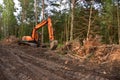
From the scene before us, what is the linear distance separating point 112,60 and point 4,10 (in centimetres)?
5446

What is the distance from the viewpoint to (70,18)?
38.6 metres

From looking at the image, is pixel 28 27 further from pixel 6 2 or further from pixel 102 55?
pixel 102 55

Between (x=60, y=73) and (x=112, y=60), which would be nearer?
(x=60, y=73)

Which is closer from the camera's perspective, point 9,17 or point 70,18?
point 70,18

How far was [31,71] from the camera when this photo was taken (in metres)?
9.70

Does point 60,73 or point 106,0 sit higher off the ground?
point 106,0

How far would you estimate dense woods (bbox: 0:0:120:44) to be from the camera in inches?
1111

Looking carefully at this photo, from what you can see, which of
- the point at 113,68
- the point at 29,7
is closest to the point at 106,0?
the point at 29,7

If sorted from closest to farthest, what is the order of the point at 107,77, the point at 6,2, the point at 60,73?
1. the point at 107,77
2. the point at 60,73
3. the point at 6,2

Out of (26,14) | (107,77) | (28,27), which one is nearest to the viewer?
(107,77)

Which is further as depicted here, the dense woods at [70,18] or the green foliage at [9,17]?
the green foliage at [9,17]

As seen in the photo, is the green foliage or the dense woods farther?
the green foliage

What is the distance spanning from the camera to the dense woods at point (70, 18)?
1111 inches

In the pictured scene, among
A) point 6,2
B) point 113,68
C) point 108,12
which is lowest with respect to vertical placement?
point 113,68
